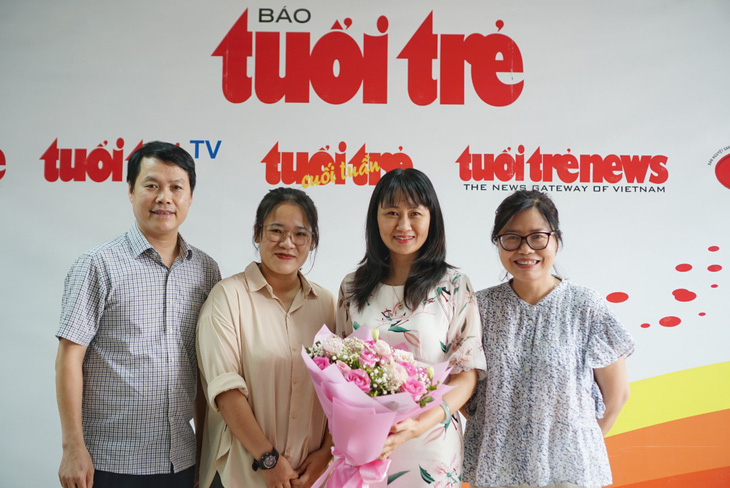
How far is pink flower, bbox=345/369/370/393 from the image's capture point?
58.8 inches

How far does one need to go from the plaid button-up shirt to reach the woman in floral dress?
24.2 inches

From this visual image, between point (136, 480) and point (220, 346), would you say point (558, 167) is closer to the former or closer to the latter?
point (220, 346)

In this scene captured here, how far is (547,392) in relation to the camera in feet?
5.95

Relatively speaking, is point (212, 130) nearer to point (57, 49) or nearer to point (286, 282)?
point (57, 49)

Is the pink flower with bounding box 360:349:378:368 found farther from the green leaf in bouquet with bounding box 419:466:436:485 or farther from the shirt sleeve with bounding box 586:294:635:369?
the shirt sleeve with bounding box 586:294:635:369

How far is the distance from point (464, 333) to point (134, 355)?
1106 millimetres

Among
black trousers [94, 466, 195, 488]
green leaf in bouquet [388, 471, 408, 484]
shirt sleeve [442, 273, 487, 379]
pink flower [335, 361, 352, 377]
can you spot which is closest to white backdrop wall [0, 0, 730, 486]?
shirt sleeve [442, 273, 487, 379]

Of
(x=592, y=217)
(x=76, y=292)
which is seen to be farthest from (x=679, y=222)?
(x=76, y=292)

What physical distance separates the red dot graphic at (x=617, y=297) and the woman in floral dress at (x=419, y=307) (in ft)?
5.65

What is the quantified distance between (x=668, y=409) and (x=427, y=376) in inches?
93.0

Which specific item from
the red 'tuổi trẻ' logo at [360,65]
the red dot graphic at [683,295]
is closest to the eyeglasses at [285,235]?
the red 'tuổi trẻ' logo at [360,65]

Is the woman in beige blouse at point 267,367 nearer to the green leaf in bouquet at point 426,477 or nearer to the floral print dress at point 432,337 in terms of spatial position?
the floral print dress at point 432,337

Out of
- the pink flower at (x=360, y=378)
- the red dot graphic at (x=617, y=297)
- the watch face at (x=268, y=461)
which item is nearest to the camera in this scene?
the pink flower at (x=360, y=378)

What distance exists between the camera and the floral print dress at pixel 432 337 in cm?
176
